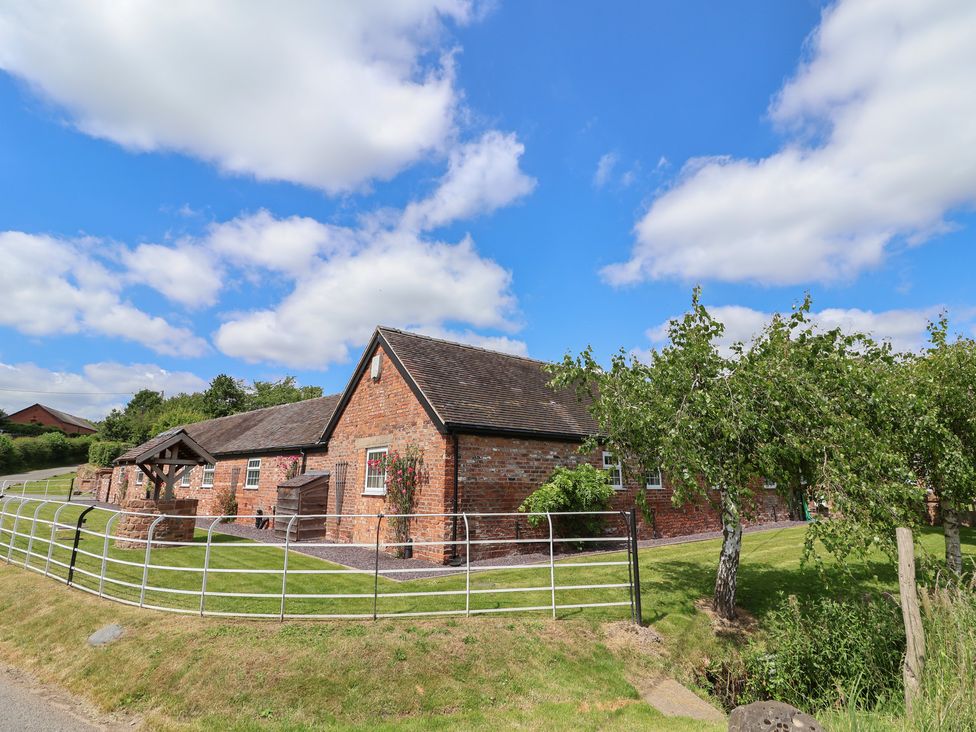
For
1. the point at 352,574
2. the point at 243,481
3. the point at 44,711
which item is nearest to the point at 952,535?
the point at 352,574

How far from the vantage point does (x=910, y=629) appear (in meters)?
6.09

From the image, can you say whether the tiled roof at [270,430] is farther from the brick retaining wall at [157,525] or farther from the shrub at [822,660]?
the shrub at [822,660]

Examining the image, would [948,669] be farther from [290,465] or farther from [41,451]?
[41,451]

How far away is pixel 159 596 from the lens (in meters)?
9.53

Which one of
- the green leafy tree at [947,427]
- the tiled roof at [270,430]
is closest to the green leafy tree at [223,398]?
the tiled roof at [270,430]

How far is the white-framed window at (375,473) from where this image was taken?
15855 millimetres

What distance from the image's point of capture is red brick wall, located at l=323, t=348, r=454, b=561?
44.0ft

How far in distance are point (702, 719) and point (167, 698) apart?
705cm

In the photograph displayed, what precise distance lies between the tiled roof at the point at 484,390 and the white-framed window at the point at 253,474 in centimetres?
1142

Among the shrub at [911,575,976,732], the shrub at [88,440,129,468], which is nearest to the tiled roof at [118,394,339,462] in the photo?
the shrub at [911,575,976,732]

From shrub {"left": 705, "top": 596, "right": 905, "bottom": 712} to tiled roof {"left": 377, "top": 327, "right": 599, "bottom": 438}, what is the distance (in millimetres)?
7755

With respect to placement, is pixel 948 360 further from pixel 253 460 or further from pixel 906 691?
pixel 253 460

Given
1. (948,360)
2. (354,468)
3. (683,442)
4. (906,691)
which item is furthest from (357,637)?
(948,360)

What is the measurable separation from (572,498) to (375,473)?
6436 mm
